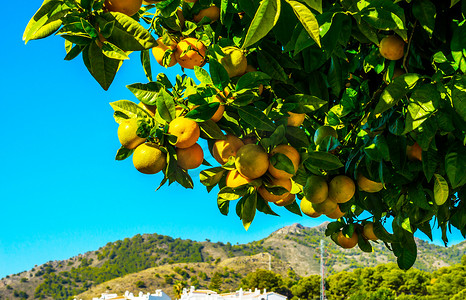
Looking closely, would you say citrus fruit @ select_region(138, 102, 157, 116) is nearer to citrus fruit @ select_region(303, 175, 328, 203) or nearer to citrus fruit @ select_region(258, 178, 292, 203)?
citrus fruit @ select_region(258, 178, 292, 203)

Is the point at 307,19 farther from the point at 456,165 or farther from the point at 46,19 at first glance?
the point at 456,165

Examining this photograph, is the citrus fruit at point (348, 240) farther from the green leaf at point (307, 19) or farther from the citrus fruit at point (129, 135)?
the green leaf at point (307, 19)

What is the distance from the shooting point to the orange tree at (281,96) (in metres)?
0.85

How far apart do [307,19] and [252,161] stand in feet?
1.43

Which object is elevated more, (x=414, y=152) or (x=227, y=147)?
(x=414, y=152)

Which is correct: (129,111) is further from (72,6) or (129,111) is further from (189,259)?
(189,259)

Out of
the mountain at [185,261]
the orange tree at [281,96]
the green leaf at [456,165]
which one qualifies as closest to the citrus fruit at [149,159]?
the orange tree at [281,96]

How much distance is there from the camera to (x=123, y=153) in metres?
1.13

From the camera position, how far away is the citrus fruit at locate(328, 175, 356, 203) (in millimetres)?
1545

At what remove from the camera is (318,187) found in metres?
1.53

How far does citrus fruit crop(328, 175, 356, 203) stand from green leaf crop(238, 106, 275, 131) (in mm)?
616

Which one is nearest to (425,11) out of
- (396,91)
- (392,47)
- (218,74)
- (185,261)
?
(392,47)

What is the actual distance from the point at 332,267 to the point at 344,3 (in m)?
76.7

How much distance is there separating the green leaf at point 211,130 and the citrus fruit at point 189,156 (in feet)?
0.14
